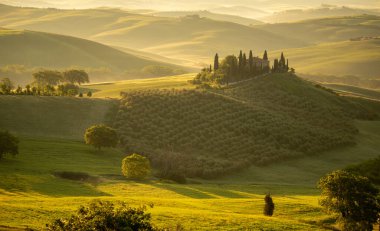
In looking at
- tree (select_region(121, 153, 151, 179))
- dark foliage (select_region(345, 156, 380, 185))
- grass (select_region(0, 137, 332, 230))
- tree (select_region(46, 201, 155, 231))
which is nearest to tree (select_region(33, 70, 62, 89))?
grass (select_region(0, 137, 332, 230))

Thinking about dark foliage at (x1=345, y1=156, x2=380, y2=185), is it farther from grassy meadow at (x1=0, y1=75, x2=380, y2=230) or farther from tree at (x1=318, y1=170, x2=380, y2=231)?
tree at (x1=318, y1=170, x2=380, y2=231)

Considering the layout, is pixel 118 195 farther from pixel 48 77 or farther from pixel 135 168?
pixel 48 77

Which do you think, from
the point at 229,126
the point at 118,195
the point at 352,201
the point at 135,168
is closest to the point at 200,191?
the point at 135,168

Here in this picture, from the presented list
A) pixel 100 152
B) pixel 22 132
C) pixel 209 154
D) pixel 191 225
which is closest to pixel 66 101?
pixel 22 132

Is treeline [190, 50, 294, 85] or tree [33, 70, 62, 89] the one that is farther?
tree [33, 70, 62, 89]

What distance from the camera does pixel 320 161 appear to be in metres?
105

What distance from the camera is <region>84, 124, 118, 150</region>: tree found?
9388cm

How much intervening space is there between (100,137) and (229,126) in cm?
3325

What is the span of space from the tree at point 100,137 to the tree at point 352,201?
51.0 metres

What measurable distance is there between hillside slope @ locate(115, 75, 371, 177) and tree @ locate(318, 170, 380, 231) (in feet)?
125

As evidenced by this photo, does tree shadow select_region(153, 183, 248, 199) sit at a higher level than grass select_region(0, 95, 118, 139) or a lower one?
lower

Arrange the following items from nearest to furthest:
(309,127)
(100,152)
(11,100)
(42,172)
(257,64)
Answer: (42,172), (100,152), (11,100), (309,127), (257,64)

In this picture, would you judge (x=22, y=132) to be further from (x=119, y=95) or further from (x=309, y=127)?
(x=309, y=127)

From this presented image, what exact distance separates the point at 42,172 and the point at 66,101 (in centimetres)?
5246
